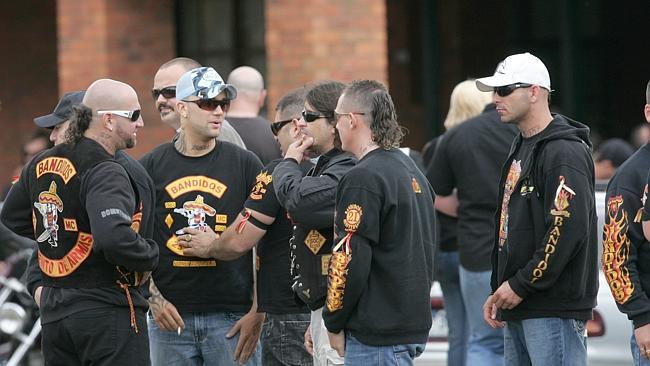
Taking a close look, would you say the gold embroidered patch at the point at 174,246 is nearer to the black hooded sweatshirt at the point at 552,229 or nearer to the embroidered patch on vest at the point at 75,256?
the embroidered patch on vest at the point at 75,256

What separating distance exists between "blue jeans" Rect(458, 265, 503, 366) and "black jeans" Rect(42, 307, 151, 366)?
126 inches

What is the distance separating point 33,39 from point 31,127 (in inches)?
42.8

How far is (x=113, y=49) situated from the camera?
38.9ft

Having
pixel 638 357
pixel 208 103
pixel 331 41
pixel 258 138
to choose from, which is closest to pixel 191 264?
pixel 208 103

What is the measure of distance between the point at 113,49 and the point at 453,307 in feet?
15.6

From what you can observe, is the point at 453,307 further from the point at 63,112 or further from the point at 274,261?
the point at 63,112

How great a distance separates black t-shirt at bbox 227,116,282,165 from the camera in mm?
7473

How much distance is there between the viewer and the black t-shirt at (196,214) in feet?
20.2

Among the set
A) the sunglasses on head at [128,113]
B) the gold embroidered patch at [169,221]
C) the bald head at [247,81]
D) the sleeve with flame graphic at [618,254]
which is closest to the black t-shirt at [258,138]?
the bald head at [247,81]

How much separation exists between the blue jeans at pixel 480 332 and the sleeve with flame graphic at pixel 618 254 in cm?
250

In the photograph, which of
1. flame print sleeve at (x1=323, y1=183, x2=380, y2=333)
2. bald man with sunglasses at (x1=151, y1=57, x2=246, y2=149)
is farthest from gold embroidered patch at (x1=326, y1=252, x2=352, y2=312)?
bald man with sunglasses at (x1=151, y1=57, x2=246, y2=149)

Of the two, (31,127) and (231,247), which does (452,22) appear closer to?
(31,127)

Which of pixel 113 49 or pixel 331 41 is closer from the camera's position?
pixel 331 41

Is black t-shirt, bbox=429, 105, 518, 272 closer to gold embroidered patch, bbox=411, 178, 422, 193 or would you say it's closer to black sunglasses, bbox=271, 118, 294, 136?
black sunglasses, bbox=271, 118, 294, 136
